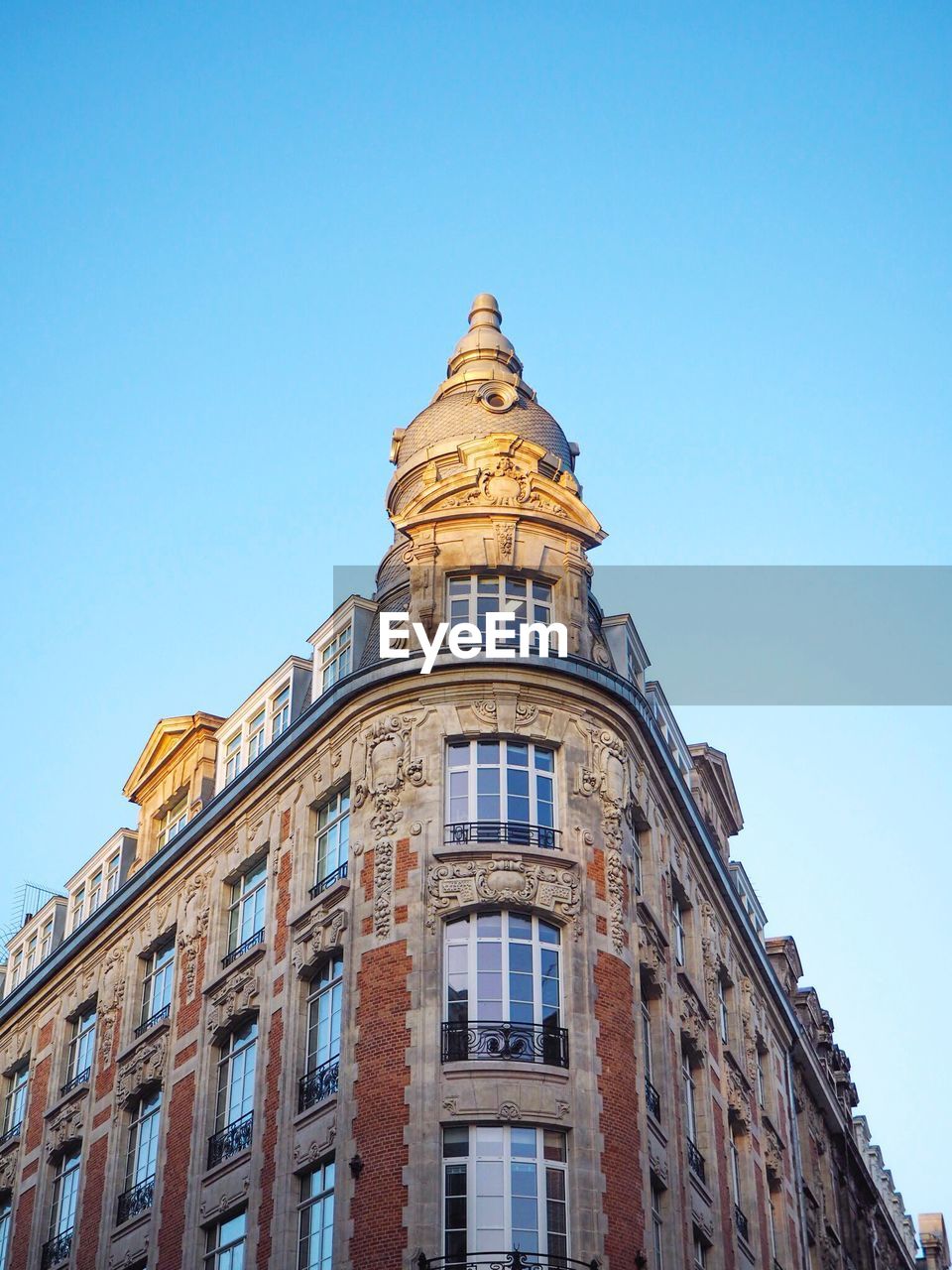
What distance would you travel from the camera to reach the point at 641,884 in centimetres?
3859

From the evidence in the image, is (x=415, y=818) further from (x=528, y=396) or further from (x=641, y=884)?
(x=528, y=396)

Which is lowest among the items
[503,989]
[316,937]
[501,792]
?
[503,989]

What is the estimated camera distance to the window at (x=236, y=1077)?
121 ft

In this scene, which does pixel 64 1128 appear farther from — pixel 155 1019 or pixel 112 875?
pixel 112 875

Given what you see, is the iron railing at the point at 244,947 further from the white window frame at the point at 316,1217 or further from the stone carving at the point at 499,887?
the white window frame at the point at 316,1217

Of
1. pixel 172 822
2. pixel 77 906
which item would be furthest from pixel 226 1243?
pixel 77 906

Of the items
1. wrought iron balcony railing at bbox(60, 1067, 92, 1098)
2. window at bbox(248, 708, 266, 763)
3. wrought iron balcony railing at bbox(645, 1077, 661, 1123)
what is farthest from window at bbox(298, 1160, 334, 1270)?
wrought iron balcony railing at bbox(60, 1067, 92, 1098)

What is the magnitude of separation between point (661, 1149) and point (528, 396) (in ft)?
64.6

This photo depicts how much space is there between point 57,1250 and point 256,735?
12248 millimetres

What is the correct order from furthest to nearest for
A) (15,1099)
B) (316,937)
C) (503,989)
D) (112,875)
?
A: (15,1099) → (112,875) → (316,937) → (503,989)

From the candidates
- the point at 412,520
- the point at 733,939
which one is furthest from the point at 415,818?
the point at 733,939

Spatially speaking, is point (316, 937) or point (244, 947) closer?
point (316, 937)

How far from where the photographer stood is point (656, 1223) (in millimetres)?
34531

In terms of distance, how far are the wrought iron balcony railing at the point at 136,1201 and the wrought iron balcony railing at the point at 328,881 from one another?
7.43m
